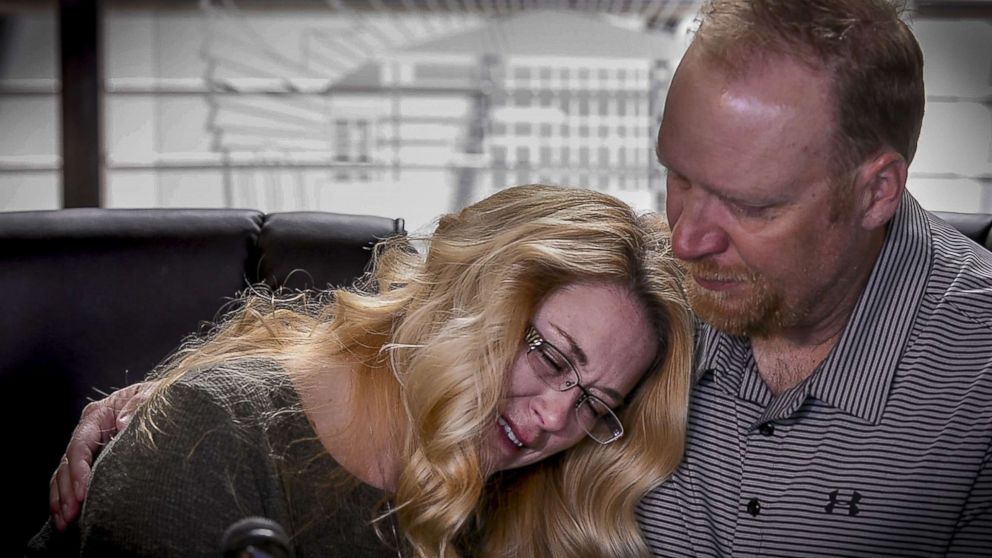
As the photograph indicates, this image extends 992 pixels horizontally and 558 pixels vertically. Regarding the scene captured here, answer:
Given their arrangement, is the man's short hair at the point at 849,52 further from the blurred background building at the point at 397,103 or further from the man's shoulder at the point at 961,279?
the blurred background building at the point at 397,103

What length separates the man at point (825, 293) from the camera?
112 cm

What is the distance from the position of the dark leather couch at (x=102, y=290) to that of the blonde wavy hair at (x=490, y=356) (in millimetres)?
243

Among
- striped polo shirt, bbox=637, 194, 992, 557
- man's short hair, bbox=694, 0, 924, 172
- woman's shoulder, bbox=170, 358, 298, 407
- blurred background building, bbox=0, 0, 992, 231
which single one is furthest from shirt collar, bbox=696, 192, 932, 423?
blurred background building, bbox=0, 0, 992, 231

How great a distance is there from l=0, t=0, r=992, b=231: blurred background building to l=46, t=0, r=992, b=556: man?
5.22ft

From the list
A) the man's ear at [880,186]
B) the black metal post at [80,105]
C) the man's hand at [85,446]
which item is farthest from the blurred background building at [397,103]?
the man's ear at [880,186]

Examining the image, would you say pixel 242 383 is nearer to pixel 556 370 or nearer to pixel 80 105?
pixel 556 370

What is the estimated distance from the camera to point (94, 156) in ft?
7.86

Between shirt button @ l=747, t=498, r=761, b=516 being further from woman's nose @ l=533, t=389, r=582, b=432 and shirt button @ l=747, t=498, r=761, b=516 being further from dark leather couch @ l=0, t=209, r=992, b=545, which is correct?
dark leather couch @ l=0, t=209, r=992, b=545

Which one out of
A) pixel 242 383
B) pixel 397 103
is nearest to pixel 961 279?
pixel 242 383

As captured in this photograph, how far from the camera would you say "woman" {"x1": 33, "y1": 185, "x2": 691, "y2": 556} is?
A: 115 centimetres

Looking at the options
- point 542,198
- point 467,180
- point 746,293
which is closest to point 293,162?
point 467,180

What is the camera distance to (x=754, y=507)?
Result: 1223mm

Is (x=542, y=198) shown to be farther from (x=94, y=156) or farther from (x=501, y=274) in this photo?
(x=94, y=156)

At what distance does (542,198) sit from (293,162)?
1.65m
